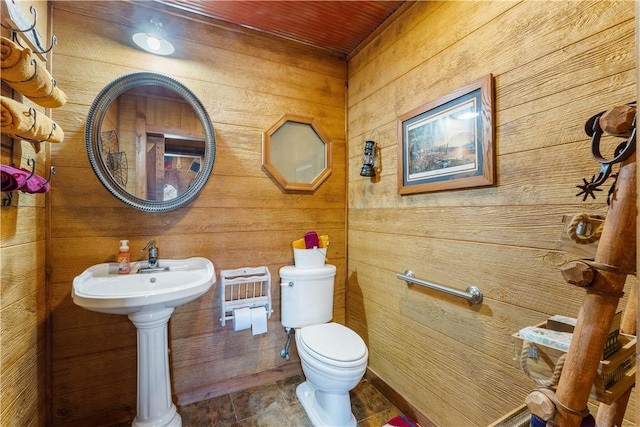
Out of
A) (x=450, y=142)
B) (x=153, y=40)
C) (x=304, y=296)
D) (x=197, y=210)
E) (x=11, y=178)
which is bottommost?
(x=304, y=296)

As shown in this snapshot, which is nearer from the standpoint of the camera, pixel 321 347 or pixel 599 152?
pixel 599 152

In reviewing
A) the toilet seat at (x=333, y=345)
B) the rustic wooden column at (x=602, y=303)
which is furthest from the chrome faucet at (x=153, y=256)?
the rustic wooden column at (x=602, y=303)

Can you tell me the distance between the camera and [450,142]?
4.23 ft

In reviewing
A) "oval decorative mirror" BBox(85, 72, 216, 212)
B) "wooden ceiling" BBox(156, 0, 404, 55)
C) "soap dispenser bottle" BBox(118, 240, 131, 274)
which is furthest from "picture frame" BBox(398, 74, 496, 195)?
Result: "soap dispenser bottle" BBox(118, 240, 131, 274)

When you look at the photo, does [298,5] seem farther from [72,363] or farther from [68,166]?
[72,363]

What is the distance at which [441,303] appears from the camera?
1.33m

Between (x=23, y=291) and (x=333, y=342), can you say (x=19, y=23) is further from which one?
(x=333, y=342)

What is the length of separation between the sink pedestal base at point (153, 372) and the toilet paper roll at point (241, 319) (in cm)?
38

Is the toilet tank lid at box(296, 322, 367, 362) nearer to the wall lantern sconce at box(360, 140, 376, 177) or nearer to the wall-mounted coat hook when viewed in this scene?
the wall lantern sconce at box(360, 140, 376, 177)

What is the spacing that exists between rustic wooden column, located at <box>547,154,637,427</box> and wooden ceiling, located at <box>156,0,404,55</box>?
5.30 ft

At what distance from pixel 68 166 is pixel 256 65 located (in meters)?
1.22

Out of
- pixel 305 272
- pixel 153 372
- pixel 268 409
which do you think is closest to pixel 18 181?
pixel 153 372

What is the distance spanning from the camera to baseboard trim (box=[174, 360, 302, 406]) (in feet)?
5.31

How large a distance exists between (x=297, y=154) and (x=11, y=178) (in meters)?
1.38
